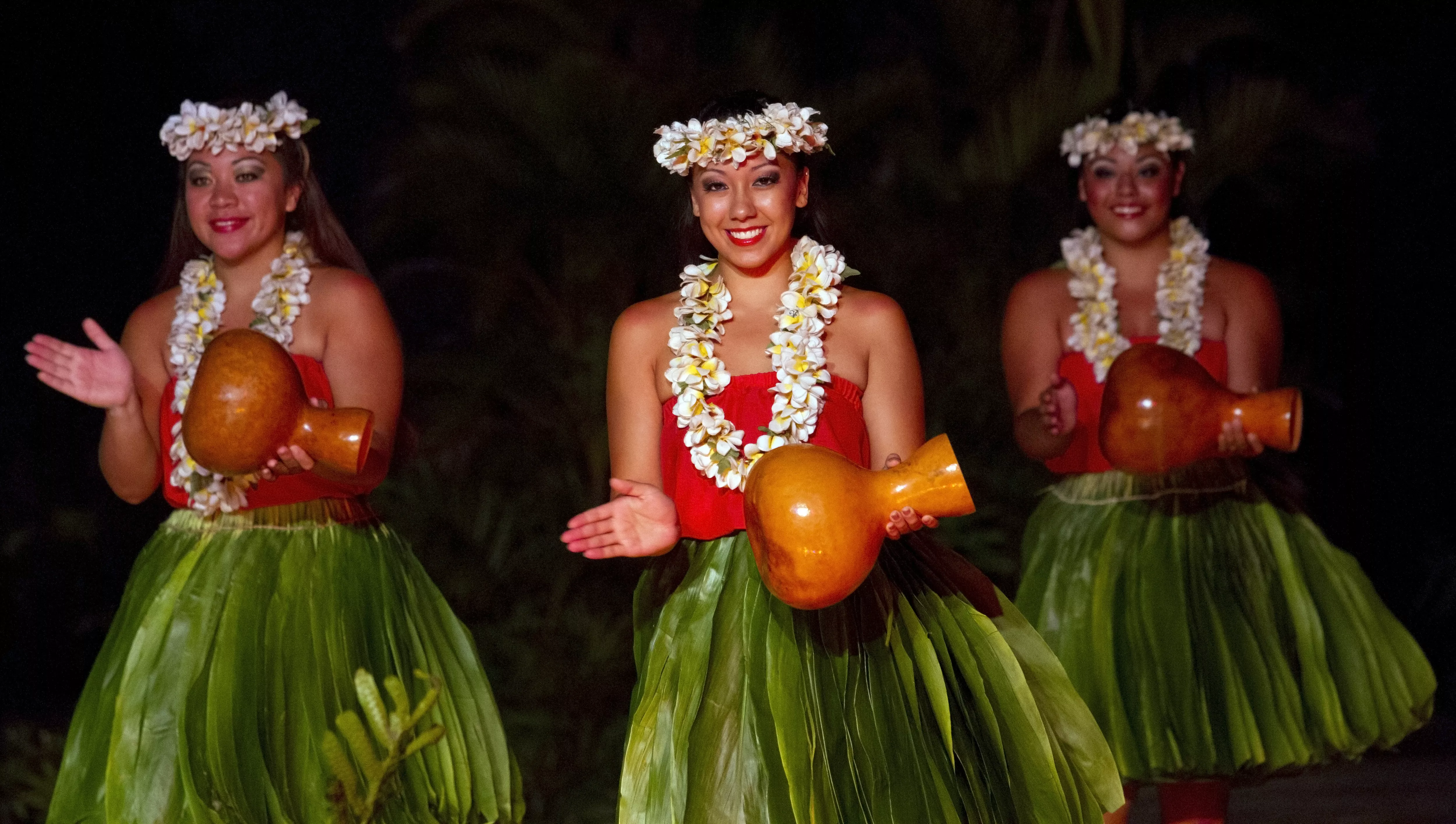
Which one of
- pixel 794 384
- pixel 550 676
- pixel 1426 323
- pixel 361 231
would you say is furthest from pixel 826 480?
pixel 1426 323

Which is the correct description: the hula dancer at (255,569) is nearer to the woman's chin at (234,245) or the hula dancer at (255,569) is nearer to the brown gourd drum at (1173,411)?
the woman's chin at (234,245)

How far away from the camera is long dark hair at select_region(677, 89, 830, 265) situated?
2.48 metres

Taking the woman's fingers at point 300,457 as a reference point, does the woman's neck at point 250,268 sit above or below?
above

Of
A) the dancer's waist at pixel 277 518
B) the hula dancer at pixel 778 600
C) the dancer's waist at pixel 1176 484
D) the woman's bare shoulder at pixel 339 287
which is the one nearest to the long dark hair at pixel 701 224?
the hula dancer at pixel 778 600

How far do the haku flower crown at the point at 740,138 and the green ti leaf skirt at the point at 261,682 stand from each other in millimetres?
846

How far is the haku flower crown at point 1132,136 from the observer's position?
333 centimetres

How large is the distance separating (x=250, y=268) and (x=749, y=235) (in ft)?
3.16

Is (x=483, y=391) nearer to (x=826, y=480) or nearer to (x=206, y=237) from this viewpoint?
(x=206, y=237)

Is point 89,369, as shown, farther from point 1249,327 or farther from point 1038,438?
point 1249,327

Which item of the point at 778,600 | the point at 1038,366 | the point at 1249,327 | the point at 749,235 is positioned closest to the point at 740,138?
the point at 749,235

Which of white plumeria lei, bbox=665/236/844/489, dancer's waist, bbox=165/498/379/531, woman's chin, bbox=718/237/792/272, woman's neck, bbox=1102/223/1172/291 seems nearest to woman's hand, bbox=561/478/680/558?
white plumeria lei, bbox=665/236/844/489

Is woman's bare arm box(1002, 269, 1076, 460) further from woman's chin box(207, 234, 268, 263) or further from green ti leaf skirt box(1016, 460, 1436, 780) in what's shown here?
woman's chin box(207, 234, 268, 263)

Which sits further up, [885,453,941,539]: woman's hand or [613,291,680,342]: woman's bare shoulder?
[613,291,680,342]: woman's bare shoulder

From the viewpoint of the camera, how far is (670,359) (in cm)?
243
